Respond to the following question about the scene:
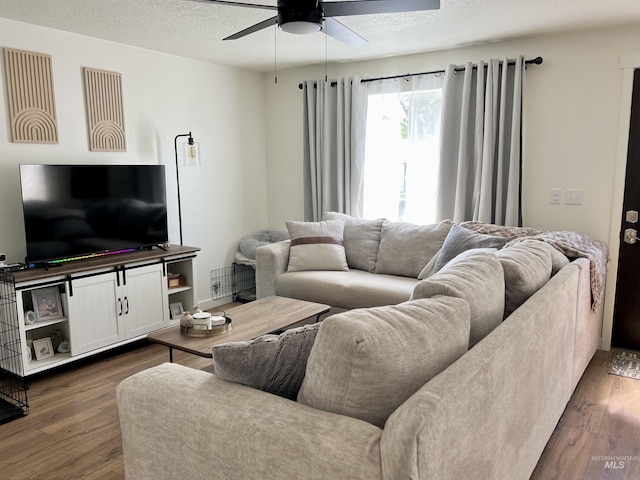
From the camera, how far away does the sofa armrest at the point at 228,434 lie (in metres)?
1.18

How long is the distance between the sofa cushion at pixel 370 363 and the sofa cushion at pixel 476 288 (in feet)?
1.01

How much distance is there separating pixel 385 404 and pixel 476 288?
710 millimetres

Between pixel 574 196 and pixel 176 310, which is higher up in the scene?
Result: pixel 574 196

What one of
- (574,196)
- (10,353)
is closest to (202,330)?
(10,353)

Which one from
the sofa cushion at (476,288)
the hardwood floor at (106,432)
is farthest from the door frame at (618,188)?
the sofa cushion at (476,288)

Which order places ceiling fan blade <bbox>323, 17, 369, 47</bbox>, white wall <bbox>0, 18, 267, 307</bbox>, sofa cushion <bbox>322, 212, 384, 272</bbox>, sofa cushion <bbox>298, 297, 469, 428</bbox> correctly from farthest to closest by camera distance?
sofa cushion <bbox>322, 212, 384, 272</bbox> → white wall <bbox>0, 18, 267, 307</bbox> → ceiling fan blade <bbox>323, 17, 369, 47</bbox> → sofa cushion <bbox>298, 297, 469, 428</bbox>

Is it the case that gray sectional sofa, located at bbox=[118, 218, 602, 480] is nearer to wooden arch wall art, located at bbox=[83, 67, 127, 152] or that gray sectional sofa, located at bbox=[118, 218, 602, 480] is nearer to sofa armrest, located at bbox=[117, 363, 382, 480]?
sofa armrest, located at bbox=[117, 363, 382, 480]

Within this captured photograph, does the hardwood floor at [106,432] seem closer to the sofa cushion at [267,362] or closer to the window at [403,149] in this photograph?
the sofa cushion at [267,362]

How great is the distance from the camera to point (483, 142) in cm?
412

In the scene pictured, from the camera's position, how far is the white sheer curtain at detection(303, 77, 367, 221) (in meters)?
4.82

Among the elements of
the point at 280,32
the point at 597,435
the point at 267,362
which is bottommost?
the point at 597,435

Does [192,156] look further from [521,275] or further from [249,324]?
[521,275]

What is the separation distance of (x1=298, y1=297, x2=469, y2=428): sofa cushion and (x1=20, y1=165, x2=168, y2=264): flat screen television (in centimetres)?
279

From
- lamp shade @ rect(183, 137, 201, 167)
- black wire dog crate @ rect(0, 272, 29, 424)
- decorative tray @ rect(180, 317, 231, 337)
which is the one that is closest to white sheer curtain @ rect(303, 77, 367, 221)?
lamp shade @ rect(183, 137, 201, 167)
